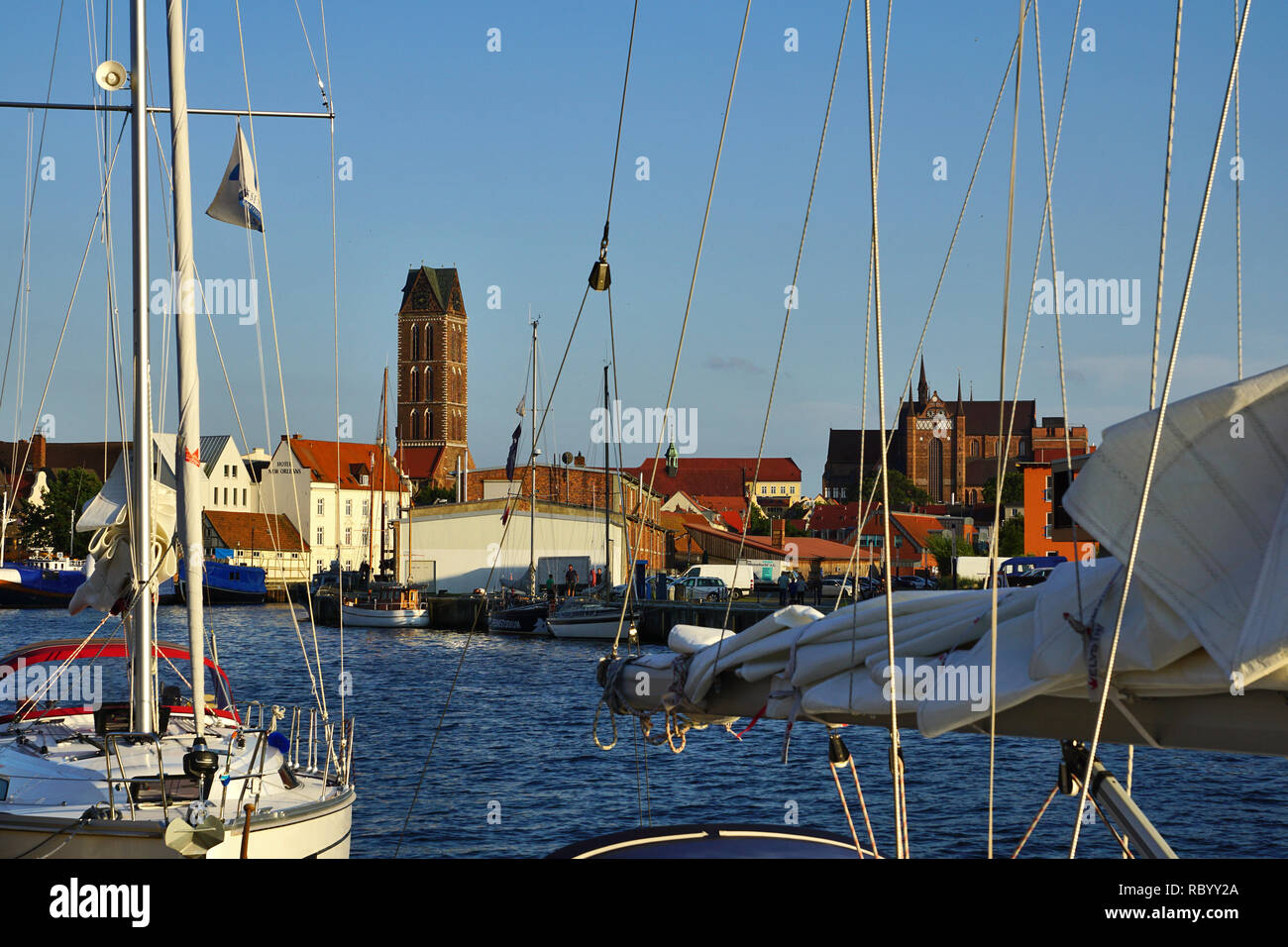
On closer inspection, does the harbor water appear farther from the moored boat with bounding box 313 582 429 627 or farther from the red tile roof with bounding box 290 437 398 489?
the red tile roof with bounding box 290 437 398 489

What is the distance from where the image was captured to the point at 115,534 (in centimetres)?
1302

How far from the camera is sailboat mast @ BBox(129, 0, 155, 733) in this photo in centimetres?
1117

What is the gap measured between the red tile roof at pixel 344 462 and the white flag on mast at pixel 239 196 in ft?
328

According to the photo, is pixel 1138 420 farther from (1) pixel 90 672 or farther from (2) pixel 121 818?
(1) pixel 90 672

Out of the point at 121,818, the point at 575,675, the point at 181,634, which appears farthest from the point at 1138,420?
the point at 181,634

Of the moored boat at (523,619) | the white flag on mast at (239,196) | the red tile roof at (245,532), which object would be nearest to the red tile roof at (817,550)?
the red tile roof at (245,532)

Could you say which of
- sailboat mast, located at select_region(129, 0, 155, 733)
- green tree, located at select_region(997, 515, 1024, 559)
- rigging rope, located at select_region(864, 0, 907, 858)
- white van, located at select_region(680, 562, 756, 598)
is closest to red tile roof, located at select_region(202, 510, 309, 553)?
white van, located at select_region(680, 562, 756, 598)

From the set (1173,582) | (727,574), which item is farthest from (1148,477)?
(727,574)

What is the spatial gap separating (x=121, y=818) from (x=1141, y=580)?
7.92 m

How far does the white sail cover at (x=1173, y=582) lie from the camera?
416 centimetres

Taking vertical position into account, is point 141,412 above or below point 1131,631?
above

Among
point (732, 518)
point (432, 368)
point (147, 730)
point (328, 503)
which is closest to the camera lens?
point (147, 730)

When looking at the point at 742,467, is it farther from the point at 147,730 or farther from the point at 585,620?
the point at 147,730

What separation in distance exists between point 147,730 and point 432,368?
5813 inches
